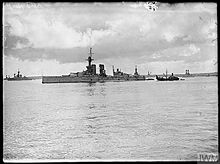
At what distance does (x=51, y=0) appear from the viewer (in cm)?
148

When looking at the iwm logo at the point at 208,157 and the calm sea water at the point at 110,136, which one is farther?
the calm sea water at the point at 110,136

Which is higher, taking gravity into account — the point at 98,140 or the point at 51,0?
the point at 51,0

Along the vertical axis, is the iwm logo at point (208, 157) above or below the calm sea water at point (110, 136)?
above

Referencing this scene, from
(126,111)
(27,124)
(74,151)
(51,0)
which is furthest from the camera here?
(126,111)

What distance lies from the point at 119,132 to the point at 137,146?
2295 mm

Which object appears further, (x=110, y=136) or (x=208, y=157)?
(x=110, y=136)

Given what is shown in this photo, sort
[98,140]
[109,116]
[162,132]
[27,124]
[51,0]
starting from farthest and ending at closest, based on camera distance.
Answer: [109,116] < [27,124] < [162,132] < [98,140] < [51,0]

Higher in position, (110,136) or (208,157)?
(208,157)

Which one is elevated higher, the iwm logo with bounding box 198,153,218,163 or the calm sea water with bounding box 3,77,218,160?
the iwm logo with bounding box 198,153,218,163

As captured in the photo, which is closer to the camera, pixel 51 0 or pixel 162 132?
pixel 51 0

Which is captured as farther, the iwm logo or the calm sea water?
the calm sea water

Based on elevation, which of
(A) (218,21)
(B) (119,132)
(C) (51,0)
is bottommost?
(B) (119,132)

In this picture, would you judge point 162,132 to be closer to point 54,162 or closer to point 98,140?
point 98,140

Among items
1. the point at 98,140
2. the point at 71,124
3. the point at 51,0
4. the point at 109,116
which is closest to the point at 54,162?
the point at 51,0
